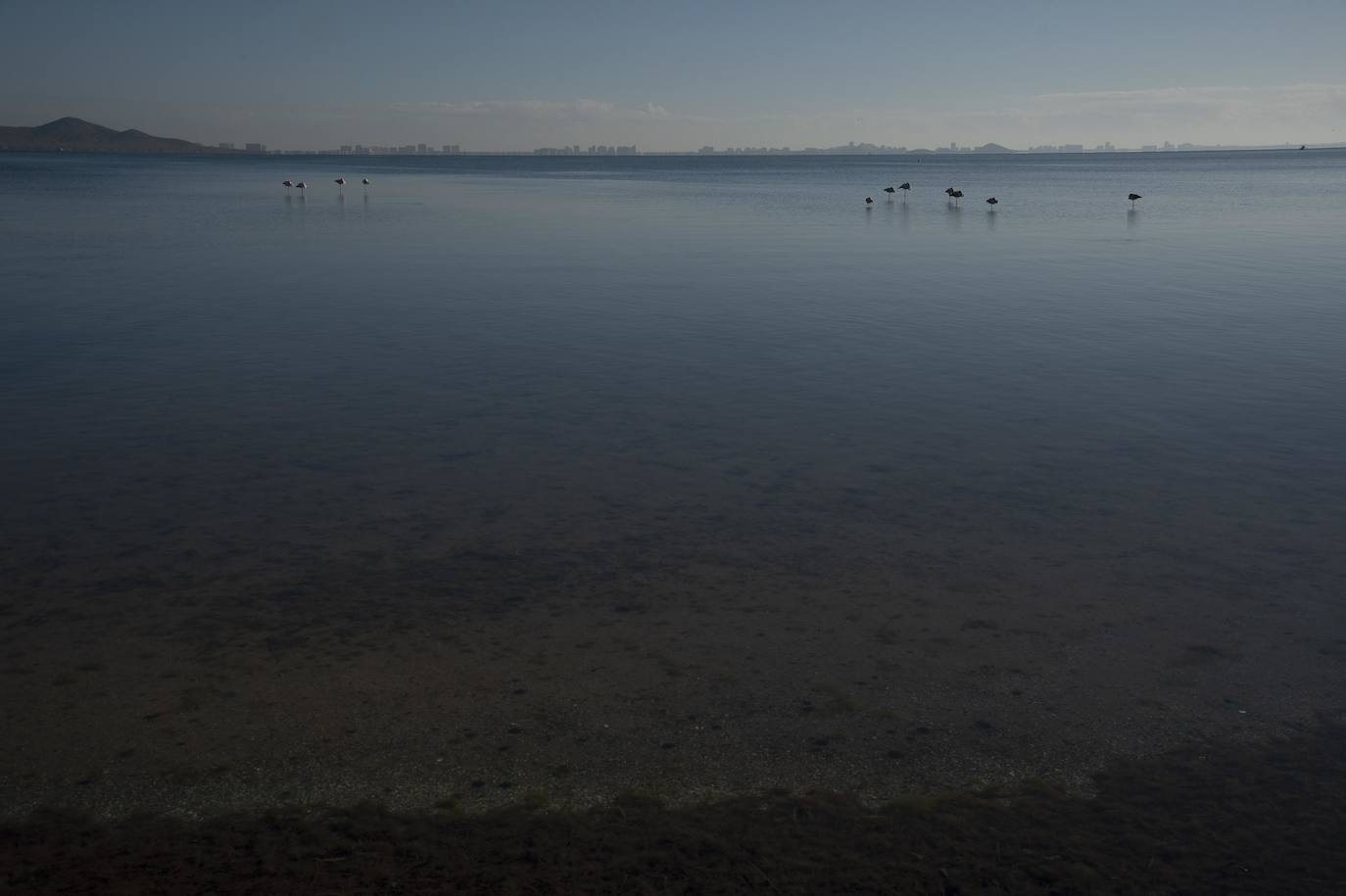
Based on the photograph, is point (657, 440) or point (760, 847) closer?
point (760, 847)

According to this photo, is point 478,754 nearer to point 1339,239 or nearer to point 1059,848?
point 1059,848

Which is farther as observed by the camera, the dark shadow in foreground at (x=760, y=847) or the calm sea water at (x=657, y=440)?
the calm sea water at (x=657, y=440)

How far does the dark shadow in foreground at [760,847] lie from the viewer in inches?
164

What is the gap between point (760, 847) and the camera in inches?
172

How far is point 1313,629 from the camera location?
622cm

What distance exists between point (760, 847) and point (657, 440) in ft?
19.2

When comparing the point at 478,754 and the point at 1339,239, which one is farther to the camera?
the point at 1339,239

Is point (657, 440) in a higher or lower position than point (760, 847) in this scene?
higher

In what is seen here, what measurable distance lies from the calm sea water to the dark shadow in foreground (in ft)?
6.02

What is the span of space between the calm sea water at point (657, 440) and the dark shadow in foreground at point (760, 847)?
184 cm

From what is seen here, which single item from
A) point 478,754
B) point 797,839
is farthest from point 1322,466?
point 478,754

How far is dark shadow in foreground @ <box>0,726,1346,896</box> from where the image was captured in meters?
4.17

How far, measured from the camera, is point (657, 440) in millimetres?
Result: 9945

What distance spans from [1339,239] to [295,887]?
1297 inches
